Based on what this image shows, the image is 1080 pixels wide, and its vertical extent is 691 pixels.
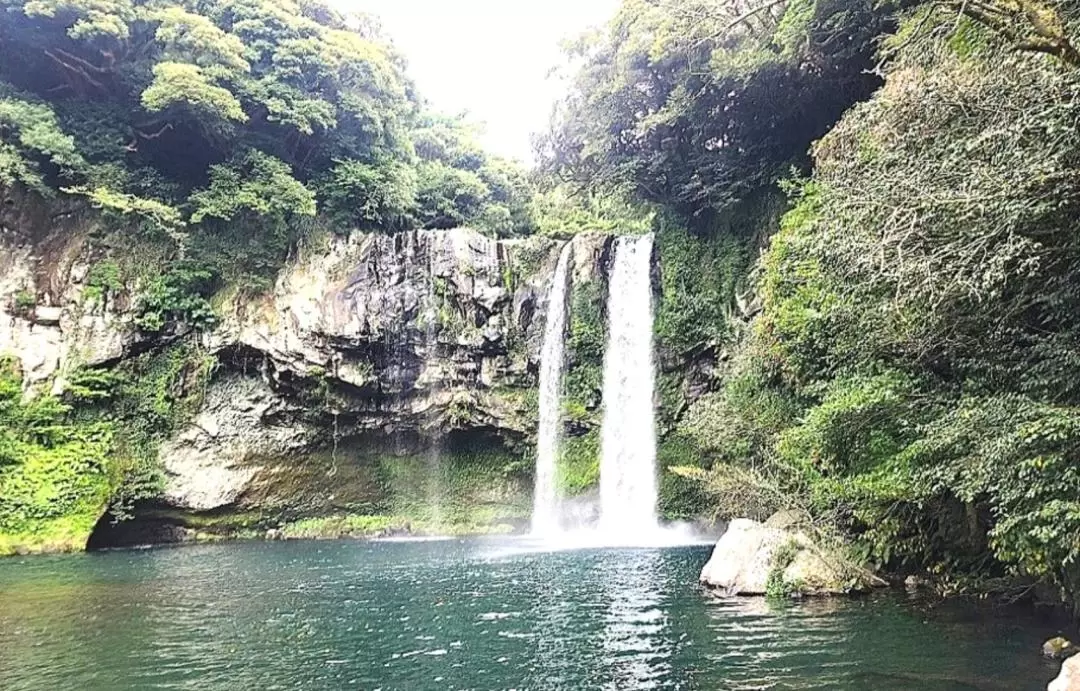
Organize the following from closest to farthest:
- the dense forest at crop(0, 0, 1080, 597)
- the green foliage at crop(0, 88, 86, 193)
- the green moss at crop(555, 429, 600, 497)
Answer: the dense forest at crop(0, 0, 1080, 597), the green foliage at crop(0, 88, 86, 193), the green moss at crop(555, 429, 600, 497)

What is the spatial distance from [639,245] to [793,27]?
8210 millimetres

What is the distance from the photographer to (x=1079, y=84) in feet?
18.1

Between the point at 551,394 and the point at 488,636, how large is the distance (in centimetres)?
1524

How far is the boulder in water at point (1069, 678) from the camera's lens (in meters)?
4.51

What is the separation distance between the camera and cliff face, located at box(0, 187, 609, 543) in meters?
21.1

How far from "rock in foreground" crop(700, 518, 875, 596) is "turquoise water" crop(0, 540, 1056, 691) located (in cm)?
41

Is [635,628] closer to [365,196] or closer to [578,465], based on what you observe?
[578,465]

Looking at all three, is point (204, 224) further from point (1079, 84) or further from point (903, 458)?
point (1079, 84)

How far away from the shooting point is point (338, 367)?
71.7 feet

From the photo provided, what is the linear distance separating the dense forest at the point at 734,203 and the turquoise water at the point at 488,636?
1177 millimetres

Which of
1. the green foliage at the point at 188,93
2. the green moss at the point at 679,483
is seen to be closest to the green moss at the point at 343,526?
the green moss at the point at 679,483

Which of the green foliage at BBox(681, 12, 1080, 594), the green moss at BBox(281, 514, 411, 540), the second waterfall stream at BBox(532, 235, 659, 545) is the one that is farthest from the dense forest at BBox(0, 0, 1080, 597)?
the green moss at BBox(281, 514, 411, 540)

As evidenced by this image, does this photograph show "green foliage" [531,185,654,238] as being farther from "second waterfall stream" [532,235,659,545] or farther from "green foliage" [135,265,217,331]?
"green foliage" [135,265,217,331]

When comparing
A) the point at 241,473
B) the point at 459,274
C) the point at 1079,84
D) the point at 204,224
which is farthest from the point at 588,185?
the point at 1079,84
